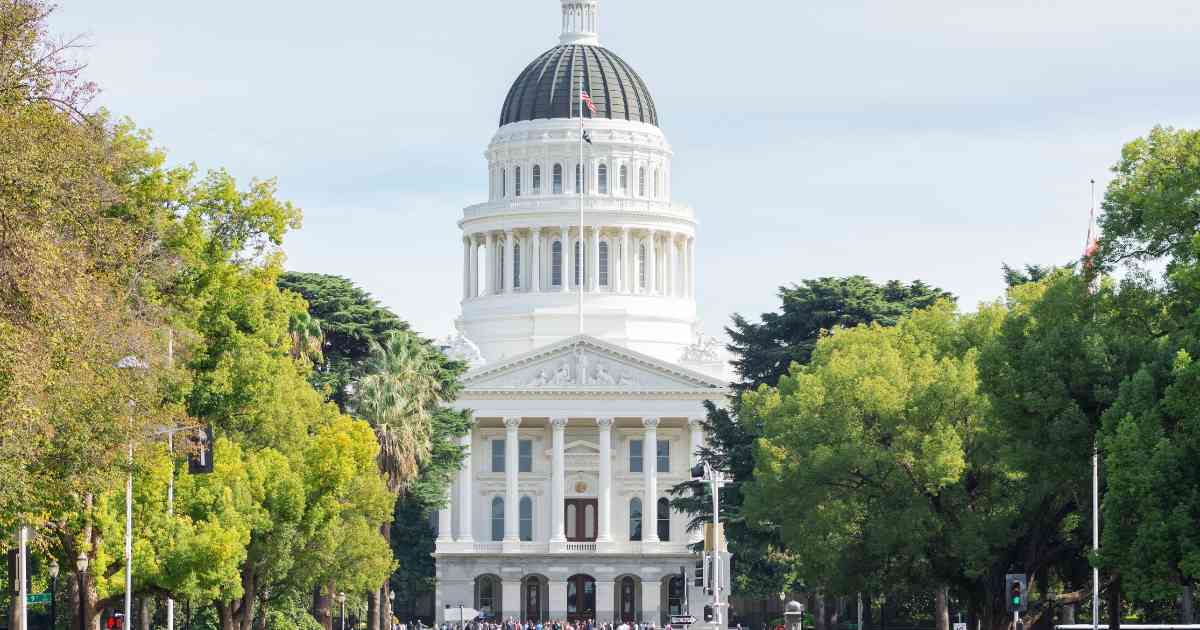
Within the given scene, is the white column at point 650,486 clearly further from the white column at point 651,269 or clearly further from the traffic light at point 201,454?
the traffic light at point 201,454

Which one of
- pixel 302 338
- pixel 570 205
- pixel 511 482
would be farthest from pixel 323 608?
pixel 570 205

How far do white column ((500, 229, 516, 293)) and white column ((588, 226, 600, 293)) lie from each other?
486cm

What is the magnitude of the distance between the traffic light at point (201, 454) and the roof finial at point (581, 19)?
96338 millimetres

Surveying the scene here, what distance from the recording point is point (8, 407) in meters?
36.9

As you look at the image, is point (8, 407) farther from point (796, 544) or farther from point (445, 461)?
point (445, 461)

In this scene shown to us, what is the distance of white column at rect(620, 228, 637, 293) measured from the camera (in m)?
146

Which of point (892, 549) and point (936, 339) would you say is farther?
point (936, 339)

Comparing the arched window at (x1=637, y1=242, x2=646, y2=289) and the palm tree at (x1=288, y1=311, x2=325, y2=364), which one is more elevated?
the arched window at (x1=637, y1=242, x2=646, y2=289)

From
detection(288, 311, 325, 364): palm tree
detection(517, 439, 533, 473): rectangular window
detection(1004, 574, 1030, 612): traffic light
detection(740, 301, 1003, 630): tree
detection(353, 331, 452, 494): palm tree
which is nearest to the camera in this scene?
detection(1004, 574, 1030, 612): traffic light

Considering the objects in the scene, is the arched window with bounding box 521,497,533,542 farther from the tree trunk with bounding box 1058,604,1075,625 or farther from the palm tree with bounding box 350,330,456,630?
the tree trunk with bounding box 1058,604,1075,625

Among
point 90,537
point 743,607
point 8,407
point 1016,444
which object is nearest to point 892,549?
point 1016,444

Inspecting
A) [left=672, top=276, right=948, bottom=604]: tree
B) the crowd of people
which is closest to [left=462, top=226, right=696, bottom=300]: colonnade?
the crowd of people

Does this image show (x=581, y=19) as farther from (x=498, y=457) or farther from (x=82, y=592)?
(x=82, y=592)

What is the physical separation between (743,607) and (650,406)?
1216 centimetres
